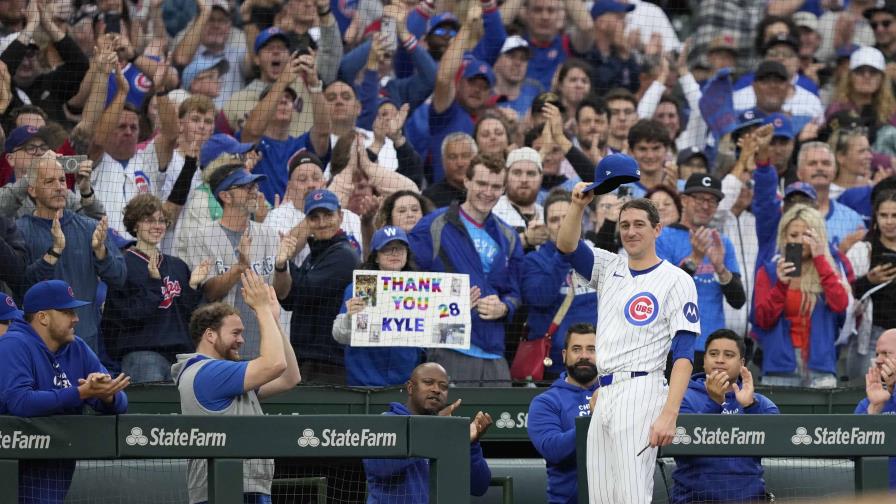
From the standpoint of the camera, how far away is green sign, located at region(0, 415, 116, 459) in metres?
5.57

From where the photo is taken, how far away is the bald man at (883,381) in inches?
267

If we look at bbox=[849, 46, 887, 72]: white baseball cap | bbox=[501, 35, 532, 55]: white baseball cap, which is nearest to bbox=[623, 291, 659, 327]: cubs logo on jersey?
bbox=[501, 35, 532, 55]: white baseball cap

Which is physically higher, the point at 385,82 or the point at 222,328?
the point at 385,82

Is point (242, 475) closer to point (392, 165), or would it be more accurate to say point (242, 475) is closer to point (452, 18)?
point (392, 165)

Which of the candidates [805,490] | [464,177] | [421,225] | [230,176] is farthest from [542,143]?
[805,490]

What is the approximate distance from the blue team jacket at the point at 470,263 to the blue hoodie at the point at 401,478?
195 centimetres

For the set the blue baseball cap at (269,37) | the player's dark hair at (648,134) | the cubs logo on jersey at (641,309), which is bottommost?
the cubs logo on jersey at (641,309)

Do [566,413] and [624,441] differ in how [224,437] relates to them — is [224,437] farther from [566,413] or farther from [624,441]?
[566,413]

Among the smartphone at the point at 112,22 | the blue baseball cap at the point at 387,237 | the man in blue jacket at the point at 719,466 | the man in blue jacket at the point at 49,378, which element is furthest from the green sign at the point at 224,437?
the smartphone at the point at 112,22

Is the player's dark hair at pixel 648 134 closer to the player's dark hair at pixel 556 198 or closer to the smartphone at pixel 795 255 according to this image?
the player's dark hair at pixel 556 198

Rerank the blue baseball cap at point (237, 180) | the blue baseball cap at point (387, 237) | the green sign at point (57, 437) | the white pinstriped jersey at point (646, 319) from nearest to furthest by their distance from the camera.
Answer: the green sign at point (57, 437) → the white pinstriped jersey at point (646, 319) → the blue baseball cap at point (387, 237) → the blue baseball cap at point (237, 180)

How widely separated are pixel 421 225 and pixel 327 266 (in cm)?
63

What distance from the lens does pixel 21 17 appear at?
33.7 ft

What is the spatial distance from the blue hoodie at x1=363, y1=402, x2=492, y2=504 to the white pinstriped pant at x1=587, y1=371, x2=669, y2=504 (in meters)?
0.77
